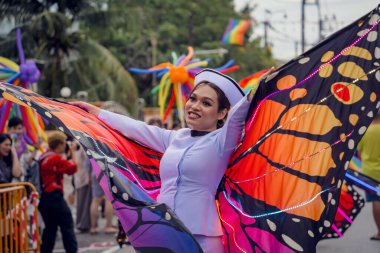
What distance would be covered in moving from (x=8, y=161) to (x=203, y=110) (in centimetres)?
443

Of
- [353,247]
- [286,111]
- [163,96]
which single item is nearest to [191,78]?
[163,96]

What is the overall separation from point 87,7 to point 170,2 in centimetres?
1482

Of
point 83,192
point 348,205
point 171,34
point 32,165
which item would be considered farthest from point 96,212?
point 171,34

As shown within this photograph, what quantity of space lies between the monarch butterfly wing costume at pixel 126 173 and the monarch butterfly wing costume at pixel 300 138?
0.53 metres

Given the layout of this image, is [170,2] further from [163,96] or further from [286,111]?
[286,111]

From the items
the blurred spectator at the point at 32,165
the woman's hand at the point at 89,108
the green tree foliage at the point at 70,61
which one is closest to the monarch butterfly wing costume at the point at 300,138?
the woman's hand at the point at 89,108

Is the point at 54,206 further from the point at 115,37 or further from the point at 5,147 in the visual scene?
the point at 115,37

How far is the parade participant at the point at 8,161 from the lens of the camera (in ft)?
26.4

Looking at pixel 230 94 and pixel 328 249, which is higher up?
pixel 230 94

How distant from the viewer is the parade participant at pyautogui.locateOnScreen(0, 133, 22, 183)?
8047 millimetres

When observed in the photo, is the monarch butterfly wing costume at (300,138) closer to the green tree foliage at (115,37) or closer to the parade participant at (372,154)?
the parade participant at (372,154)

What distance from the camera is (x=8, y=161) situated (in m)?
8.25

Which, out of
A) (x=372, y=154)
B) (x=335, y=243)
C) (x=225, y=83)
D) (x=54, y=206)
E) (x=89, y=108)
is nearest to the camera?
(x=225, y=83)

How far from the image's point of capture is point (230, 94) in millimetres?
4418
